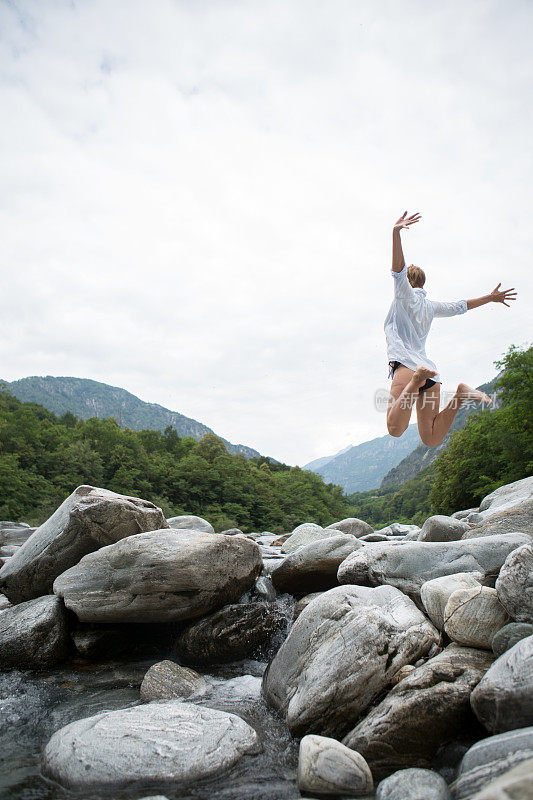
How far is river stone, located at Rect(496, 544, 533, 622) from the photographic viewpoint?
382 centimetres

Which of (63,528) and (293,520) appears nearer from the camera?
(63,528)

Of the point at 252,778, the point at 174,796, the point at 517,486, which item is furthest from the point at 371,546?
the point at 517,486

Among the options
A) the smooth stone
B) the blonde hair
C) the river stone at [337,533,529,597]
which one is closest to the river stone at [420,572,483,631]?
the river stone at [337,533,529,597]

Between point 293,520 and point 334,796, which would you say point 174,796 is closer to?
point 334,796

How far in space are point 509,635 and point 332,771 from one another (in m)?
1.74

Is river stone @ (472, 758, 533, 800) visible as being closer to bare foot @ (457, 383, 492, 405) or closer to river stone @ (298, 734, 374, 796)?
river stone @ (298, 734, 374, 796)

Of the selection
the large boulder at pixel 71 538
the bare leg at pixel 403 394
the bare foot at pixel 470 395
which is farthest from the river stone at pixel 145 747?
the bare foot at pixel 470 395

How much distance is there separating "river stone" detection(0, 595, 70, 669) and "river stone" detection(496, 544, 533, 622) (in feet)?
19.8

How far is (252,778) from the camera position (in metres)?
3.85

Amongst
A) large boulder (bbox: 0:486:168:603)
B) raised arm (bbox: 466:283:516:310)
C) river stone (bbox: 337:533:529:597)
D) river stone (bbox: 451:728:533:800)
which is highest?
raised arm (bbox: 466:283:516:310)

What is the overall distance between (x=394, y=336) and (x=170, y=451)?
74.1 metres

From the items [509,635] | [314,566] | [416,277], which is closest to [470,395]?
[416,277]

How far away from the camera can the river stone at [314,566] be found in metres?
7.72

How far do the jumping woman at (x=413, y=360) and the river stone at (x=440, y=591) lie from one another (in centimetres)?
150
